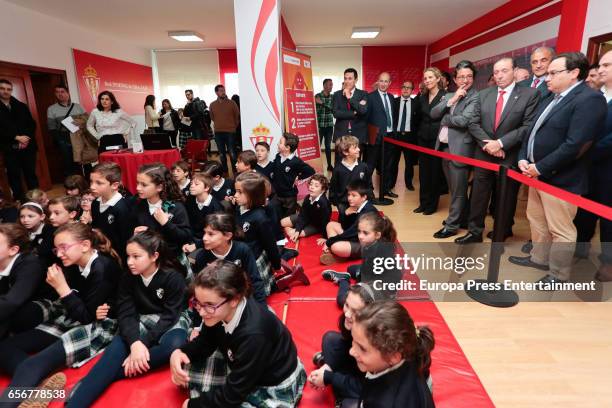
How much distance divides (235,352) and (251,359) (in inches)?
3.3

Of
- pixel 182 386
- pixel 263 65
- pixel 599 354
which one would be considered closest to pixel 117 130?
pixel 263 65

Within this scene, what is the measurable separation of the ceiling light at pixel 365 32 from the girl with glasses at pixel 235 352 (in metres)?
8.38

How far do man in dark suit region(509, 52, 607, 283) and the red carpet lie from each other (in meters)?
1.10

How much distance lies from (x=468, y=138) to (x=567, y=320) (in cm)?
192

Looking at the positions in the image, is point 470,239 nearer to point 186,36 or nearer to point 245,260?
point 245,260

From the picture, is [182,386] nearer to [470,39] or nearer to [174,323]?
[174,323]

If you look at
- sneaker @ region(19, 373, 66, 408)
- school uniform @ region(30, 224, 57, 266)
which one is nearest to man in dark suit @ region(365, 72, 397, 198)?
school uniform @ region(30, 224, 57, 266)

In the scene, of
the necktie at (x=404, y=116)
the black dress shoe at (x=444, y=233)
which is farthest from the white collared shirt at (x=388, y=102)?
the black dress shoe at (x=444, y=233)

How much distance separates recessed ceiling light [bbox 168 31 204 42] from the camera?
8422mm

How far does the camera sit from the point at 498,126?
130 inches

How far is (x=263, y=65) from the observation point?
461 cm

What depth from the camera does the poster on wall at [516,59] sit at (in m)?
5.33

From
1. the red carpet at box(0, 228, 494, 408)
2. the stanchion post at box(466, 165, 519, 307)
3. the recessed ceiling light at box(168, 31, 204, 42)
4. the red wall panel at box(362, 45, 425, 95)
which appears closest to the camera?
the red carpet at box(0, 228, 494, 408)

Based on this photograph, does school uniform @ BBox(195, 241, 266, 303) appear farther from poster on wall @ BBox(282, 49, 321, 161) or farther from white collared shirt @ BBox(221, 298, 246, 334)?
poster on wall @ BBox(282, 49, 321, 161)
